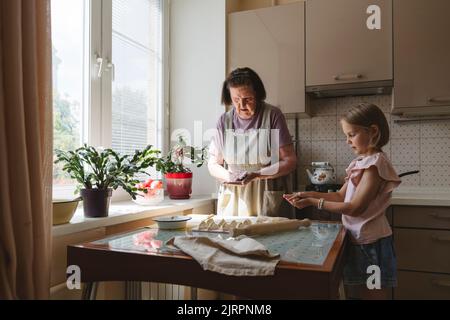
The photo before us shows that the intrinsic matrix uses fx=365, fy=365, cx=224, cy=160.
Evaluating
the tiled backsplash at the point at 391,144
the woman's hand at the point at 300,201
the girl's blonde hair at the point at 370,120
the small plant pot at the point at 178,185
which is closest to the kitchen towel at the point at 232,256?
the woman's hand at the point at 300,201

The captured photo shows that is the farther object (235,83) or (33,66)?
(235,83)

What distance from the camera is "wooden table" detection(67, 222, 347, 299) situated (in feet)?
2.75

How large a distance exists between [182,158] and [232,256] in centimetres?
144

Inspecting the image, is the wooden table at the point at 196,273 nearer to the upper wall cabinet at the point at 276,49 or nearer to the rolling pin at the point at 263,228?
the rolling pin at the point at 263,228

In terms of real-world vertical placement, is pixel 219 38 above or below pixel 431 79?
above

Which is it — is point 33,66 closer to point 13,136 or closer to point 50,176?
point 13,136

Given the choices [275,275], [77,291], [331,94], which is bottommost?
[77,291]

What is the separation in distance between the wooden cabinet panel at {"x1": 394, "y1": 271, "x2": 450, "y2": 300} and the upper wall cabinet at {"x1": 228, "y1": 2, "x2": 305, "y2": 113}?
1125 mm

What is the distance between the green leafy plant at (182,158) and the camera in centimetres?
230

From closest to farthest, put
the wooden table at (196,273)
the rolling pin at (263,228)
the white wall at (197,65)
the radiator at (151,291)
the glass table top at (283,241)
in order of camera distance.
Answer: the wooden table at (196,273)
the glass table top at (283,241)
the rolling pin at (263,228)
the radiator at (151,291)
the white wall at (197,65)

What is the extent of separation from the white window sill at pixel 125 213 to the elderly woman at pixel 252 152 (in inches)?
11.2

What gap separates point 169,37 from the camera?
263 cm
